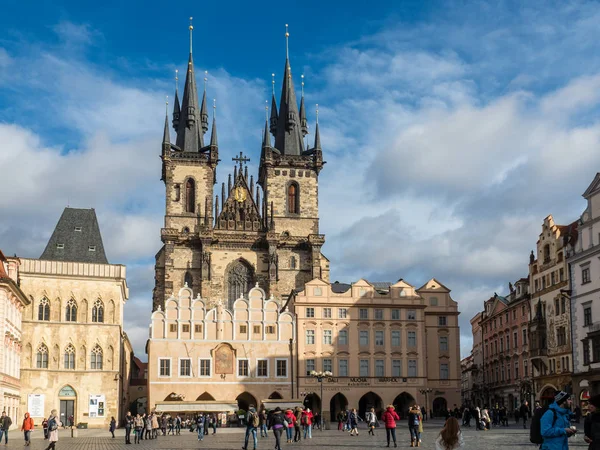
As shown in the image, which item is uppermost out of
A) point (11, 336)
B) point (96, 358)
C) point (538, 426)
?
point (11, 336)

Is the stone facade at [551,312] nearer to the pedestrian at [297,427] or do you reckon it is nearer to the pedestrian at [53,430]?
the pedestrian at [297,427]

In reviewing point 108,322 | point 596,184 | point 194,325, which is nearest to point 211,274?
point 194,325

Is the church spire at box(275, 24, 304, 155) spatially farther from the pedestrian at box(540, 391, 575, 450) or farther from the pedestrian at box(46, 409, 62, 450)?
the pedestrian at box(540, 391, 575, 450)

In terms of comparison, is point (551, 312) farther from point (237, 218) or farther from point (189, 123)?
point (189, 123)

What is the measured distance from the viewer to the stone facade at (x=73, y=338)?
63.9 m

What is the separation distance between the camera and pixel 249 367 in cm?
7206

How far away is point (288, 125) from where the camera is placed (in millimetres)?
98000

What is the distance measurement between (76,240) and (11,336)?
1398 cm

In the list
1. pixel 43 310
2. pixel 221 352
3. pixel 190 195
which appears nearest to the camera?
pixel 43 310

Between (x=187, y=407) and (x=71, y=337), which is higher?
(x=71, y=337)

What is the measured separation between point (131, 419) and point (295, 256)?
48612 mm

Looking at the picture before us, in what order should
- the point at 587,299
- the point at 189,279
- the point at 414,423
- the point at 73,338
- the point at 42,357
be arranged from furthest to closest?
the point at 189,279 → the point at 73,338 → the point at 42,357 → the point at 587,299 → the point at 414,423

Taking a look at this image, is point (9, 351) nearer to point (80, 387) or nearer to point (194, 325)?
point (80, 387)

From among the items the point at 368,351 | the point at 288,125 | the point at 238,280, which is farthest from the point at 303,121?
the point at 368,351
